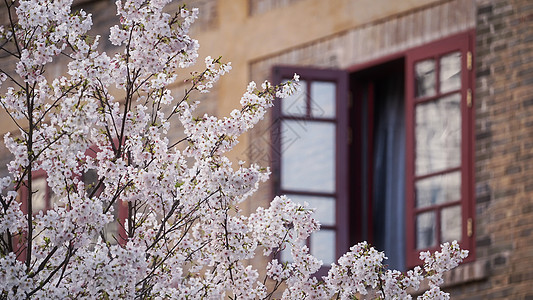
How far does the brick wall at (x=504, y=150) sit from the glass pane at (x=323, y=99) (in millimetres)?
1394

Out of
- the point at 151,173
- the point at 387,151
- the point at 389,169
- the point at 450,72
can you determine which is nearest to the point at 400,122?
the point at 387,151

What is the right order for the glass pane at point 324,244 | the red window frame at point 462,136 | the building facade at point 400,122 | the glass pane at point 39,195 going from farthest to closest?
the glass pane at point 39,195 < the glass pane at point 324,244 < the red window frame at point 462,136 < the building facade at point 400,122

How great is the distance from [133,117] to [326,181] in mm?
4045

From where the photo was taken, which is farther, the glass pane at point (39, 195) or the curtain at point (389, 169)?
the glass pane at point (39, 195)

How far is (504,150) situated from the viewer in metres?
10.7

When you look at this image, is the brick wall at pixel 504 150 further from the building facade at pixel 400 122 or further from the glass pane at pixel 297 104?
the glass pane at pixel 297 104

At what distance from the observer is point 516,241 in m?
10.4

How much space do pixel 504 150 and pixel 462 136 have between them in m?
0.39

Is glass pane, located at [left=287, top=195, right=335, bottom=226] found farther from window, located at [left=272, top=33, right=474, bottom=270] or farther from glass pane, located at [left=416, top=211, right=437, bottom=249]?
glass pane, located at [left=416, top=211, right=437, bottom=249]

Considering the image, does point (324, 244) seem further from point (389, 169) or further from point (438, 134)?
point (438, 134)

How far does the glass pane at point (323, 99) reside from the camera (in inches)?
468

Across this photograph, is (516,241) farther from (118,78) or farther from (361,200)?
(118,78)

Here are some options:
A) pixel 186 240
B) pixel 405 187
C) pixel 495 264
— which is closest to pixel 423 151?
pixel 405 187

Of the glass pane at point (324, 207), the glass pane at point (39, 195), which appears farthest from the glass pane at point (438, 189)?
the glass pane at point (39, 195)
